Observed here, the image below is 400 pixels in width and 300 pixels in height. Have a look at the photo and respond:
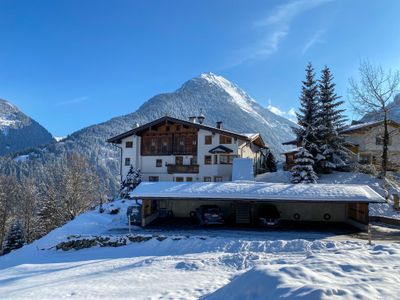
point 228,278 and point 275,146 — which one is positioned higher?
point 275,146

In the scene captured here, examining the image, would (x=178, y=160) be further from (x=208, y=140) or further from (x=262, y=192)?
(x=262, y=192)

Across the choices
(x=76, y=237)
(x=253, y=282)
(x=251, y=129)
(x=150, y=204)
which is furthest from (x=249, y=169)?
(x=251, y=129)

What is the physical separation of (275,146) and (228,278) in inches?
6996

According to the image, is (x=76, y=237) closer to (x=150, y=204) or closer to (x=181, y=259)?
(x=150, y=204)

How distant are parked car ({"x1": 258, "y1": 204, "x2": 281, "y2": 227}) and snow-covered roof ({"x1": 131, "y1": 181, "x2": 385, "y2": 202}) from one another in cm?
204

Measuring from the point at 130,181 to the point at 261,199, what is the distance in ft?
58.9

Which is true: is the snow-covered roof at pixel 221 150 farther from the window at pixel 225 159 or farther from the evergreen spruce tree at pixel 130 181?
the evergreen spruce tree at pixel 130 181

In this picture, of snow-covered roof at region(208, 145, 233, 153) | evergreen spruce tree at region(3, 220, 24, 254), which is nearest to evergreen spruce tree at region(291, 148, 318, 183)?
snow-covered roof at region(208, 145, 233, 153)

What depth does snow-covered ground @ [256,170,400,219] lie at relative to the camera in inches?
1051

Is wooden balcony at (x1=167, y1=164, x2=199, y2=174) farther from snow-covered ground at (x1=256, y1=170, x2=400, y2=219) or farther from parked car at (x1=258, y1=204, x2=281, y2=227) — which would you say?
parked car at (x1=258, y1=204, x2=281, y2=227)

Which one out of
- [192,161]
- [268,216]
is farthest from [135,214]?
[192,161]

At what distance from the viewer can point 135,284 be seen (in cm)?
1287

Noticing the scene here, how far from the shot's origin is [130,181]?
36.1 metres

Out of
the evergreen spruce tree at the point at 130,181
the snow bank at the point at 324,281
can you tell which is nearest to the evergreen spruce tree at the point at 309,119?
the evergreen spruce tree at the point at 130,181
